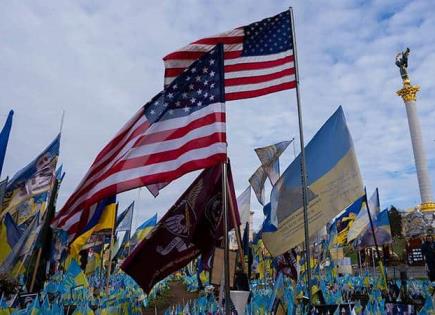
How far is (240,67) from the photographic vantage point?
273 inches

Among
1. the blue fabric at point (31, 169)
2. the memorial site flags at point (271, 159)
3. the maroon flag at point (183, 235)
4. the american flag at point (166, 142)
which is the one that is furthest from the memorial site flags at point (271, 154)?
the american flag at point (166, 142)

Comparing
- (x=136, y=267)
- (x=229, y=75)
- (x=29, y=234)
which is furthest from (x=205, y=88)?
(x=29, y=234)

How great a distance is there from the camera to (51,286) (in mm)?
15195

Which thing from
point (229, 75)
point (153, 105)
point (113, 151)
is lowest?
point (113, 151)

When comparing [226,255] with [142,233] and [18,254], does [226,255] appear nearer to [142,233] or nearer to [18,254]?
[18,254]

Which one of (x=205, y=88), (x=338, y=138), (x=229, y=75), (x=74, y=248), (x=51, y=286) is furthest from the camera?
(x=51, y=286)

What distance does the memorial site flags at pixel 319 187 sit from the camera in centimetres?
725

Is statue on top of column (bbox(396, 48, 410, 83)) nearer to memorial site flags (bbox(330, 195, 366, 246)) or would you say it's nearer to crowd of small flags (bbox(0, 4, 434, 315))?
memorial site flags (bbox(330, 195, 366, 246))

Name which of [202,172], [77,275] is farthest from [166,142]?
[77,275]

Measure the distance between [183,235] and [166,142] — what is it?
64.7 inches

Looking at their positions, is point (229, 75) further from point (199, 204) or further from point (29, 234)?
point (29, 234)

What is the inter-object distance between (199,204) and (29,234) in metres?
4.82

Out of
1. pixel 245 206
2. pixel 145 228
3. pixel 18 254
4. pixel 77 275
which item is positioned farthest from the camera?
pixel 145 228

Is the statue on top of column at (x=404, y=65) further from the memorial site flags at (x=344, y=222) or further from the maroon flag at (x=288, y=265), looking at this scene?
the maroon flag at (x=288, y=265)
